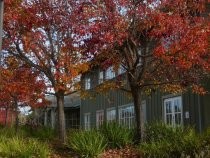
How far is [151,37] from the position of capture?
16.3 meters

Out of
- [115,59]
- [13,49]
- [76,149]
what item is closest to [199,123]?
[115,59]

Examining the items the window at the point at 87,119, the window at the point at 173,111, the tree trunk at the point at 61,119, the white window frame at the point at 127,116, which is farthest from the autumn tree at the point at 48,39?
the window at the point at 87,119

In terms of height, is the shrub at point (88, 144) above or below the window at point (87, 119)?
below

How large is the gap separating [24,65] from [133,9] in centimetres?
595

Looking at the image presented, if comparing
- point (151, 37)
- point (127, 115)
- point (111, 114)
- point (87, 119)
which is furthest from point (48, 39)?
point (87, 119)

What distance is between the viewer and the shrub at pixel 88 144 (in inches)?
586

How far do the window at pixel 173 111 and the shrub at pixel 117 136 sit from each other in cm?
546

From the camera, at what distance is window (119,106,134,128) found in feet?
91.4

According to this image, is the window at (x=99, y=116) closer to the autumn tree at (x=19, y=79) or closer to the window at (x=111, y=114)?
the window at (x=111, y=114)

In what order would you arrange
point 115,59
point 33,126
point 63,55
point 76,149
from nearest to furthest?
point 76,149
point 115,59
point 63,55
point 33,126

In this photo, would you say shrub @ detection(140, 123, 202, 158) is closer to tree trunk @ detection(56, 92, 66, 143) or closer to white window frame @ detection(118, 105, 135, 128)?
tree trunk @ detection(56, 92, 66, 143)

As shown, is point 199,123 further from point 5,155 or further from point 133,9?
point 5,155

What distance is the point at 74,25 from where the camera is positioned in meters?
17.0

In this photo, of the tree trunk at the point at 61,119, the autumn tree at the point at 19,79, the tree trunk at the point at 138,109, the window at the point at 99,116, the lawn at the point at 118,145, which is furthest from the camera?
the window at the point at 99,116
